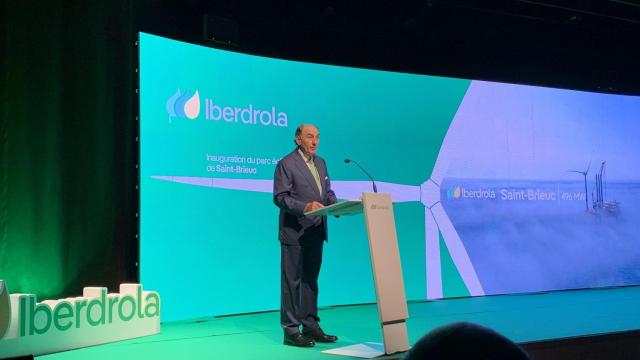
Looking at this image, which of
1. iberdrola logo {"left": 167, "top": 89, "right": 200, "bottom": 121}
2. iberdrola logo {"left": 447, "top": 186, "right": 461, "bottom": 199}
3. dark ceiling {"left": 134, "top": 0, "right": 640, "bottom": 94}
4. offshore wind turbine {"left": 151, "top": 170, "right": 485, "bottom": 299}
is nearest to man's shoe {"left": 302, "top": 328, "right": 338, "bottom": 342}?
iberdrola logo {"left": 167, "top": 89, "right": 200, "bottom": 121}

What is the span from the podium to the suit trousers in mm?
480

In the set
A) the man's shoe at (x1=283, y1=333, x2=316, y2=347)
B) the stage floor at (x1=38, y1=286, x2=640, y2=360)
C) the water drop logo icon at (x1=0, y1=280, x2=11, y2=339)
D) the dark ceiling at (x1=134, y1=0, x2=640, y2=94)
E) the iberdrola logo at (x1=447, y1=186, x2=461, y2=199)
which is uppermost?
the dark ceiling at (x1=134, y1=0, x2=640, y2=94)

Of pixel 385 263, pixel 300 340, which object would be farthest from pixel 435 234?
pixel 385 263

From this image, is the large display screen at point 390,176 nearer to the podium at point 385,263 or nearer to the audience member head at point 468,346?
the podium at point 385,263

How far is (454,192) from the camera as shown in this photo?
6.66 metres

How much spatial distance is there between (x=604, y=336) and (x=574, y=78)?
454 centimetres

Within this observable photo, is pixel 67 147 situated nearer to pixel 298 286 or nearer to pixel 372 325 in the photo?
pixel 298 286

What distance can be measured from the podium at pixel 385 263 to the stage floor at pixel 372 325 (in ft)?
1.31

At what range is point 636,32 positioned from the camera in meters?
7.87

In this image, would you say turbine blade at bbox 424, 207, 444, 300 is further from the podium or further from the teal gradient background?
the podium

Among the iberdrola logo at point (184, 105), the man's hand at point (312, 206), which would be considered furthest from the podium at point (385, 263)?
the iberdrola logo at point (184, 105)

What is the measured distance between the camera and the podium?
11.5 ft

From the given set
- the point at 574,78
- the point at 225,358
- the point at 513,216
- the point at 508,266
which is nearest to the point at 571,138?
the point at 574,78

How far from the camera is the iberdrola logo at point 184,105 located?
529cm
